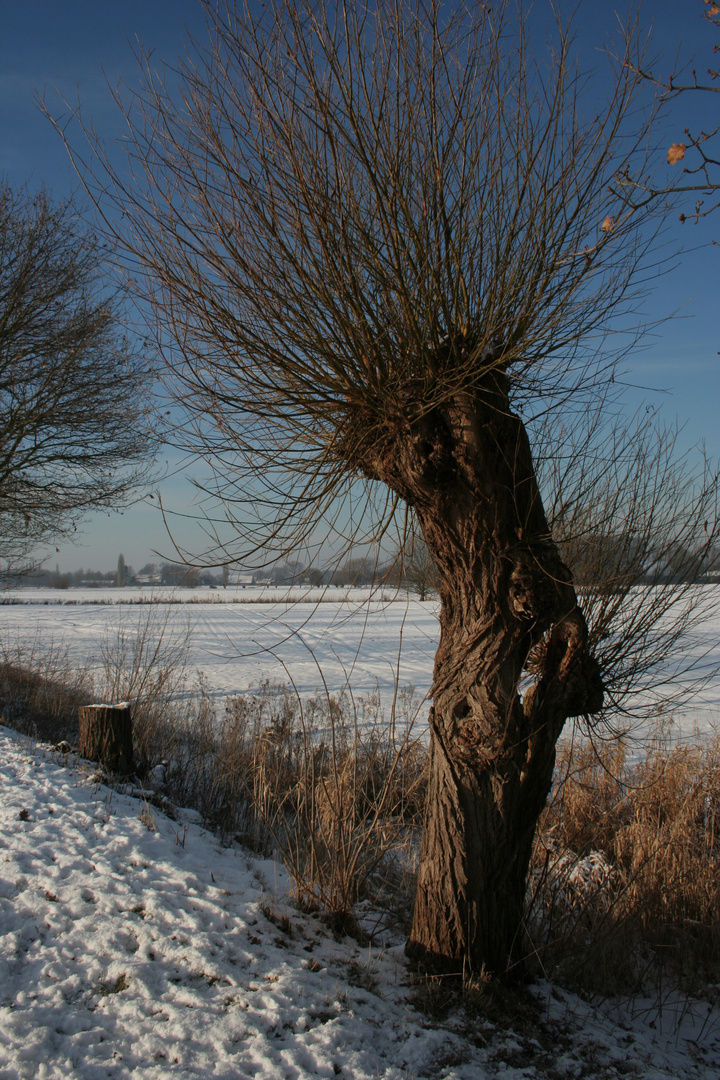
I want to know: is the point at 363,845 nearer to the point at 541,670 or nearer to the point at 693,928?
the point at 541,670

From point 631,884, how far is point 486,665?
6.68ft

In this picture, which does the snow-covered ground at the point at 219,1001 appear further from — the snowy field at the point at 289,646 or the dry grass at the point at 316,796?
the snowy field at the point at 289,646

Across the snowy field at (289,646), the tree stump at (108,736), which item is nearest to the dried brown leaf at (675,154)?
the snowy field at (289,646)

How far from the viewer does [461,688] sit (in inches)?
112

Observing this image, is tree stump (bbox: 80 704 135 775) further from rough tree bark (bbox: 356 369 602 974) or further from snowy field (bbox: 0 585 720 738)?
rough tree bark (bbox: 356 369 602 974)

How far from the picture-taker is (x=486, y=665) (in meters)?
2.80

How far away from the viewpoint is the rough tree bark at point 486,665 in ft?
8.98

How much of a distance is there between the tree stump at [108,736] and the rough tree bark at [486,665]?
312cm

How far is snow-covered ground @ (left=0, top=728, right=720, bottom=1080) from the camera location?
7.27 ft

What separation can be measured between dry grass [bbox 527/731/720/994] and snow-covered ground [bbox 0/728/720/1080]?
0.26m

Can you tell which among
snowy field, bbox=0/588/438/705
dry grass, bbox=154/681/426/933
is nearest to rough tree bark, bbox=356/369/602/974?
dry grass, bbox=154/681/426/933

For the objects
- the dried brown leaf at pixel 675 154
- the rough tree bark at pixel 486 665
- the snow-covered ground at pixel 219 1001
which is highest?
the dried brown leaf at pixel 675 154

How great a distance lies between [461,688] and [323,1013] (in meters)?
1.43

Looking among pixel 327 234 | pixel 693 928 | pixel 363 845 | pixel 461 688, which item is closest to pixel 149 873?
pixel 363 845
